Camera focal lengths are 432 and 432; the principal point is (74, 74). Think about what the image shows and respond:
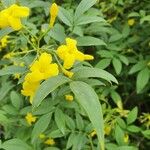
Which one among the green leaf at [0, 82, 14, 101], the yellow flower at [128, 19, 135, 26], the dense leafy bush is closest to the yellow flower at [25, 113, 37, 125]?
the dense leafy bush

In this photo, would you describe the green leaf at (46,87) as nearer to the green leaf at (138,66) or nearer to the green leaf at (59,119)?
the green leaf at (59,119)

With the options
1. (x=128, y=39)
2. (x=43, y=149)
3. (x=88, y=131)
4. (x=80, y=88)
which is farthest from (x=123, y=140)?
(x=80, y=88)

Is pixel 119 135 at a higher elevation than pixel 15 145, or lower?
lower

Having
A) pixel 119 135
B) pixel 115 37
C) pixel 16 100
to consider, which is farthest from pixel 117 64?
pixel 16 100

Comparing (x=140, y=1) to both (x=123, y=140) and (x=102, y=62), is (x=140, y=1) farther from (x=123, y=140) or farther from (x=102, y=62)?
(x=123, y=140)

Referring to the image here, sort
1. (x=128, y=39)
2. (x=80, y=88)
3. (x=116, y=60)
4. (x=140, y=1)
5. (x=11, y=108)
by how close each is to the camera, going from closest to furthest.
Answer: (x=80, y=88) → (x=11, y=108) → (x=116, y=60) → (x=128, y=39) → (x=140, y=1)

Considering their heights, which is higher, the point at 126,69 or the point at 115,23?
the point at 115,23

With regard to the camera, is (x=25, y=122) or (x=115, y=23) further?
(x=115, y=23)

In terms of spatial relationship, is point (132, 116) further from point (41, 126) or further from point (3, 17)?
point (3, 17)
